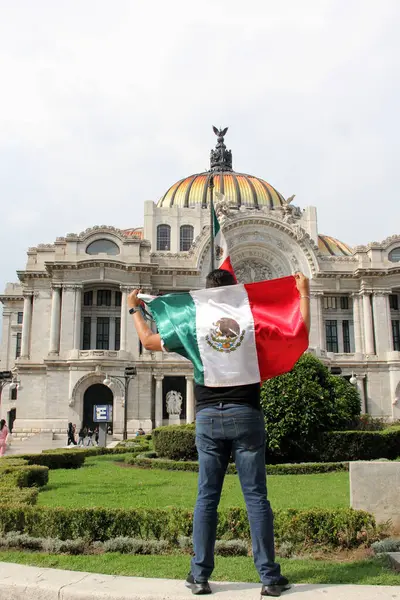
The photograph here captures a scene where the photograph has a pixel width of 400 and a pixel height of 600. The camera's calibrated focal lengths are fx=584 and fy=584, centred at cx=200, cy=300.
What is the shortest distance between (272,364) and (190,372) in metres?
40.7

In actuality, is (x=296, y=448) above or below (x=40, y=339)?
below

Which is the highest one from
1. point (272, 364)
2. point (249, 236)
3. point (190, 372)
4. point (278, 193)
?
point (278, 193)

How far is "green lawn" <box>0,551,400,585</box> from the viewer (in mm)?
5906

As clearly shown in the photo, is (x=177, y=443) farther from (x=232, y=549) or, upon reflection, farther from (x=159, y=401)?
(x=159, y=401)

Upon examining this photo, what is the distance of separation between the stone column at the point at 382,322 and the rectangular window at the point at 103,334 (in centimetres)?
2322

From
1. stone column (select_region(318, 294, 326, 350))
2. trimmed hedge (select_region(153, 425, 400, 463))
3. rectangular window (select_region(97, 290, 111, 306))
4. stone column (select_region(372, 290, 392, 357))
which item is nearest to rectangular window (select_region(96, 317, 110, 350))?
rectangular window (select_region(97, 290, 111, 306))

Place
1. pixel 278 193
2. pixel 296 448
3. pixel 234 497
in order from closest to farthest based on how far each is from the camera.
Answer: pixel 234 497 < pixel 296 448 < pixel 278 193

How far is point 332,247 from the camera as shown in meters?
62.8

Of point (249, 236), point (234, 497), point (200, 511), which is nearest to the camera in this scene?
point (200, 511)

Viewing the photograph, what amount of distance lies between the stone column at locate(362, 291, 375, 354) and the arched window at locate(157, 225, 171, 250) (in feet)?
61.9

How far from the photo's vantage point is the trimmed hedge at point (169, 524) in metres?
7.77

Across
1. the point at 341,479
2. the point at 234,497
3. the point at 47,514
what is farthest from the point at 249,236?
the point at 47,514

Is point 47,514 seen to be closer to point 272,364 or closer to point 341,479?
point 272,364

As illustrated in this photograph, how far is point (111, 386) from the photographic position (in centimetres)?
4384
